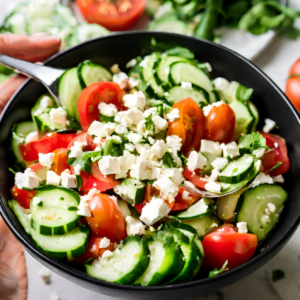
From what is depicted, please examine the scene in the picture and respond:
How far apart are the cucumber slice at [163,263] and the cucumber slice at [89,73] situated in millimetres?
1001

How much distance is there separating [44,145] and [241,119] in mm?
1114

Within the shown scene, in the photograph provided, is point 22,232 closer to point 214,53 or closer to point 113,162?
point 113,162

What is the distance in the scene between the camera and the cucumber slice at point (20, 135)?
77.5 inches

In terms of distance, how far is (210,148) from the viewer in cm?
188

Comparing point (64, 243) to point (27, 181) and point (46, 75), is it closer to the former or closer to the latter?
point (27, 181)

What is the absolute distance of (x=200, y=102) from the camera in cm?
203

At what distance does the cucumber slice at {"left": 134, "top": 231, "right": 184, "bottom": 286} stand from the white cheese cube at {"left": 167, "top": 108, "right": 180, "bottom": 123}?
2.04 ft

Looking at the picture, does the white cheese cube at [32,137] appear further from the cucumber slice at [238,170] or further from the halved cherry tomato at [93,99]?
the cucumber slice at [238,170]

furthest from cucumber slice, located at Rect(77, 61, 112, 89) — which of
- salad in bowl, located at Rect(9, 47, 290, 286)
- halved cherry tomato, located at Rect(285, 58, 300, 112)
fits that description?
halved cherry tomato, located at Rect(285, 58, 300, 112)

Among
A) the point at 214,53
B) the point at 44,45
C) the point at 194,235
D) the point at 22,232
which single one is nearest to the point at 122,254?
the point at 194,235

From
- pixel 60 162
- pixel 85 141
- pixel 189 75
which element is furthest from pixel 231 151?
pixel 60 162

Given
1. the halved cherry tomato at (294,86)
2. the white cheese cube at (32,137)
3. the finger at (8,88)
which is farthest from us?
the halved cherry tomato at (294,86)

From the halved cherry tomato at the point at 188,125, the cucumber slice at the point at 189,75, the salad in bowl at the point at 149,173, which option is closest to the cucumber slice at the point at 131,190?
the salad in bowl at the point at 149,173

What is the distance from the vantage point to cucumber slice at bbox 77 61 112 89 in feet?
6.68
